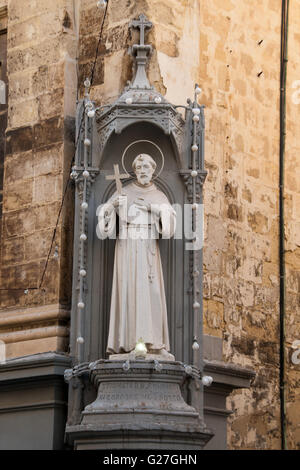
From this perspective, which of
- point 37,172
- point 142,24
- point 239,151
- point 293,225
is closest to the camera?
point 142,24

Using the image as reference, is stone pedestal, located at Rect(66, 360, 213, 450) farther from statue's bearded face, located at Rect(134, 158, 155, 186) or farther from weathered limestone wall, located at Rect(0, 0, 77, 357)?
statue's bearded face, located at Rect(134, 158, 155, 186)

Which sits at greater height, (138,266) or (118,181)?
(118,181)

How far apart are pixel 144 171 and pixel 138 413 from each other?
1969mm

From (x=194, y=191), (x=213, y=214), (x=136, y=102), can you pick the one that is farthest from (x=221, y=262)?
(x=136, y=102)

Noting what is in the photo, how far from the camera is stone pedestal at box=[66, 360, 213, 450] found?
8.37 meters

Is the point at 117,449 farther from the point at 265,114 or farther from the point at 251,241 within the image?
the point at 265,114

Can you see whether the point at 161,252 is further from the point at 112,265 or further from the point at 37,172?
the point at 37,172

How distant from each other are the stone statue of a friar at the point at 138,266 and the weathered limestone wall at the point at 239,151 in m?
1.13

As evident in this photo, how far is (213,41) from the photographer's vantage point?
35.4ft

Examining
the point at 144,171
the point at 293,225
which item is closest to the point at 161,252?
the point at 144,171

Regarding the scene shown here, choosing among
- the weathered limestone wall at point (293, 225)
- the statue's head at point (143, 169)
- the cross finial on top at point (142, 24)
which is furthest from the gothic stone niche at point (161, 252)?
the weathered limestone wall at point (293, 225)

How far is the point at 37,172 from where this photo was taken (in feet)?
33.1

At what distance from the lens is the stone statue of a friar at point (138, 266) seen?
28.9 feet

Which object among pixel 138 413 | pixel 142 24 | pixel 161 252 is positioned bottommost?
pixel 138 413
